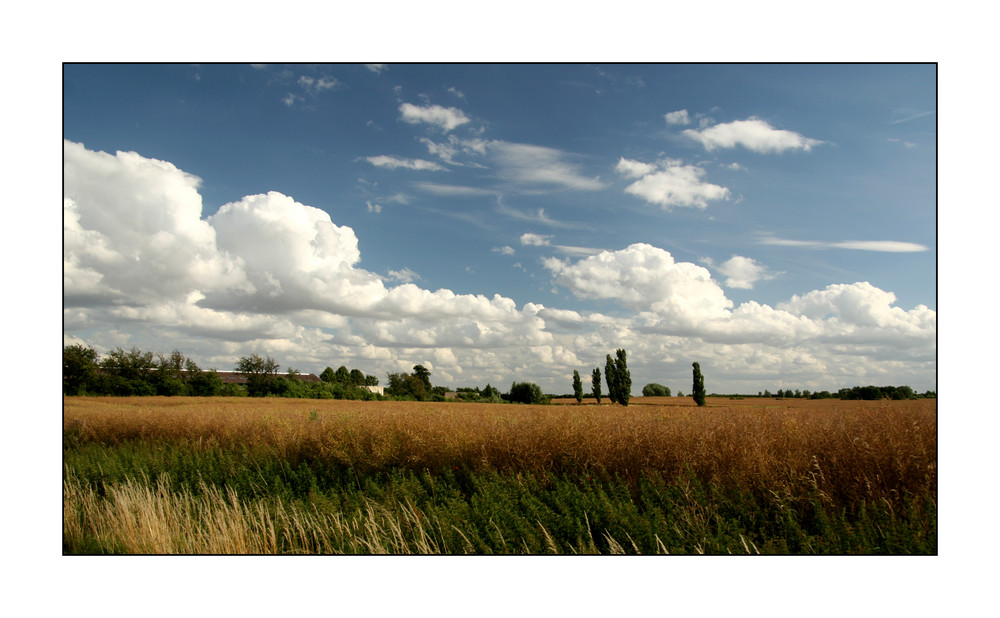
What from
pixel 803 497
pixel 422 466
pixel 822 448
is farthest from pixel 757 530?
pixel 422 466

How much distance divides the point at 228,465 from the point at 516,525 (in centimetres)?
884

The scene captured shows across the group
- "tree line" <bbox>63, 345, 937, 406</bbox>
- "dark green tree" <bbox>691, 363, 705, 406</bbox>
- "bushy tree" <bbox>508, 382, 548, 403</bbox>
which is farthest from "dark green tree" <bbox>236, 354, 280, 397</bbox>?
"dark green tree" <bbox>691, 363, 705, 406</bbox>

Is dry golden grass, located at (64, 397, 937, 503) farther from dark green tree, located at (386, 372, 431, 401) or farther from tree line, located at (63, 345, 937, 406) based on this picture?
dark green tree, located at (386, 372, 431, 401)

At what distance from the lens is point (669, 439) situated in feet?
24.8

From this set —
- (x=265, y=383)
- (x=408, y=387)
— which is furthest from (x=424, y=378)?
(x=265, y=383)

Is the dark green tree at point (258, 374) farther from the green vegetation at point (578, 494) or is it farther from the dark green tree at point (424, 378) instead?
the green vegetation at point (578, 494)

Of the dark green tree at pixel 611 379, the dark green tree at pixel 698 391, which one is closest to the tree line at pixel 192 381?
the dark green tree at pixel 611 379

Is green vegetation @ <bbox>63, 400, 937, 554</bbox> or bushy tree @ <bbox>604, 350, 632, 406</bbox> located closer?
green vegetation @ <bbox>63, 400, 937, 554</bbox>

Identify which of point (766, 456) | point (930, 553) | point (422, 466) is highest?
point (766, 456)

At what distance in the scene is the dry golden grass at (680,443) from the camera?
19.1ft

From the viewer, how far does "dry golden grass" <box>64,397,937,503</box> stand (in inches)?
229

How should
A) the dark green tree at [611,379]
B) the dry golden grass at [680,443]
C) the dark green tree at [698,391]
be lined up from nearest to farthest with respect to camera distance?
the dry golden grass at [680,443]
the dark green tree at [698,391]
the dark green tree at [611,379]

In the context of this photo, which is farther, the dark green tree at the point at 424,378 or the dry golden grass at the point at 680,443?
the dark green tree at the point at 424,378

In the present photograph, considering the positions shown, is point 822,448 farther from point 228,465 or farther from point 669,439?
point 228,465
